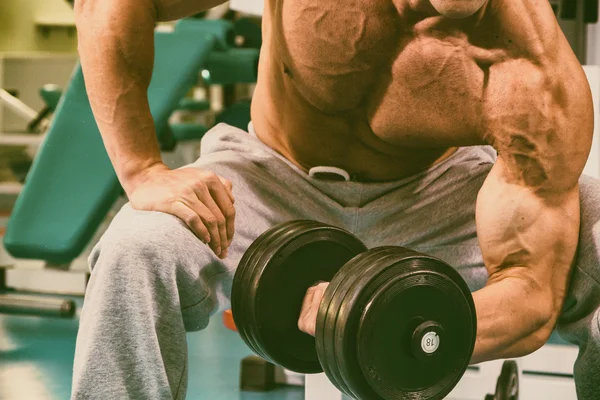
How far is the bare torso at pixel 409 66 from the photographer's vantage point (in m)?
1.17

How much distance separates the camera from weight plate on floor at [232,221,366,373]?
1.15 m

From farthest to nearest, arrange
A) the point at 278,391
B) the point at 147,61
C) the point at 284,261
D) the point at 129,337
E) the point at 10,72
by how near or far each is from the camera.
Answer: the point at 10,72
the point at 278,391
the point at 147,61
the point at 284,261
the point at 129,337

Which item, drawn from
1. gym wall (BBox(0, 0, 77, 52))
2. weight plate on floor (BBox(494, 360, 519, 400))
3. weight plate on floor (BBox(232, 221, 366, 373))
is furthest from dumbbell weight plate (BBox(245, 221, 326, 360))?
gym wall (BBox(0, 0, 77, 52))

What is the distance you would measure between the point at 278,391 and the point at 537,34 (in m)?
1.30

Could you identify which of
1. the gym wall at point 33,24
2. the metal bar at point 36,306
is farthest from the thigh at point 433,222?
the gym wall at point 33,24

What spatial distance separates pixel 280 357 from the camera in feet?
3.93

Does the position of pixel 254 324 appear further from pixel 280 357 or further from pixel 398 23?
pixel 398 23

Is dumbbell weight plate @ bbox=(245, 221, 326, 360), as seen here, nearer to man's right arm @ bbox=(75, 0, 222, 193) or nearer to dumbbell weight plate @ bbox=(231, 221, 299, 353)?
dumbbell weight plate @ bbox=(231, 221, 299, 353)

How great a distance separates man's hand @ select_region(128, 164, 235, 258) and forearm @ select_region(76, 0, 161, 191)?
8cm

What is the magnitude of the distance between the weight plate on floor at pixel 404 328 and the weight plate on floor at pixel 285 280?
13cm

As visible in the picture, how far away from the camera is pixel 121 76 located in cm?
126

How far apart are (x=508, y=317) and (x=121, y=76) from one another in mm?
661

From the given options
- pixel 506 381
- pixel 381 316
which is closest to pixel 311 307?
pixel 381 316

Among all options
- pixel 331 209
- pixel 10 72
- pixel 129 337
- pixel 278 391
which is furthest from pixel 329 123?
pixel 10 72
